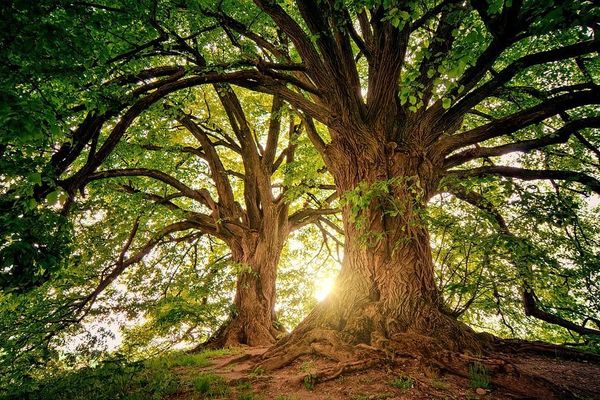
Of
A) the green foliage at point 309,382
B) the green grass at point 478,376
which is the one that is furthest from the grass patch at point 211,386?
the green grass at point 478,376

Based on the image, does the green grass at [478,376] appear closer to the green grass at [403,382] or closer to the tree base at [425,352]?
the tree base at [425,352]

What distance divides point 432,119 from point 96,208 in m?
Result: 8.17

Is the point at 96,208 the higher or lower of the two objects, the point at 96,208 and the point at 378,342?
the higher

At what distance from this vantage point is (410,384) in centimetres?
336

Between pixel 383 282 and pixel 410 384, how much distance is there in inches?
57.0

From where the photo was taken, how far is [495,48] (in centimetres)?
400

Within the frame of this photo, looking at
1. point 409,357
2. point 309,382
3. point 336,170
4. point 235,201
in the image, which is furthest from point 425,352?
point 235,201

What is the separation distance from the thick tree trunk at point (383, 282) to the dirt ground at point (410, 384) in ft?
1.03

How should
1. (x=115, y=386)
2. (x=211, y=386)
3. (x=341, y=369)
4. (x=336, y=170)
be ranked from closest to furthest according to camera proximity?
1. (x=341, y=369)
2. (x=211, y=386)
3. (x=115, y=386)
4. (x=336, y=170)

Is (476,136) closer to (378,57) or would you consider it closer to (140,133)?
(378,57)

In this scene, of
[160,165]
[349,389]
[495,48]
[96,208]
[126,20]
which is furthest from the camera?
[160,165]

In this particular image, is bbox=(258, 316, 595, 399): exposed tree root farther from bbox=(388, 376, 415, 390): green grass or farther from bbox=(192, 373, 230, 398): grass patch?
bbox=(192, 373, 230, 398): grass patch

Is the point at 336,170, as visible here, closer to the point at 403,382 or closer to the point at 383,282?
the point at 383,282

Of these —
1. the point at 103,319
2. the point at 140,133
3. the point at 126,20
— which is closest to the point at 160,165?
the point at 140,133
